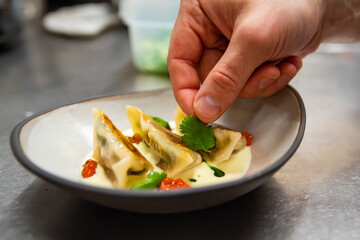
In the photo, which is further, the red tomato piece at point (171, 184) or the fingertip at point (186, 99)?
the fingertip at point (186, 99)

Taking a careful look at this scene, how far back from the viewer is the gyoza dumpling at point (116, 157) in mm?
1019

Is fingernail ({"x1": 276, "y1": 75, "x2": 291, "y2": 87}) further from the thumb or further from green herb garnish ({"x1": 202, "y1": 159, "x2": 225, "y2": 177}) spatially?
green herb garnish ({"x1": 202, "y1": 159, "x2": 225, "y2": 177})

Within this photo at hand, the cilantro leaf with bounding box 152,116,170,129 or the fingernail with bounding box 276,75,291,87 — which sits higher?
the fingernail with bounding box 276,75,291,87

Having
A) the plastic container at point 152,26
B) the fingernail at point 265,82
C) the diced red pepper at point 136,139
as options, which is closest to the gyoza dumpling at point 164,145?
the diced red pepper at point 136,139

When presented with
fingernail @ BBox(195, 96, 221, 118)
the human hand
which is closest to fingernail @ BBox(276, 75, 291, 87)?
the human hand

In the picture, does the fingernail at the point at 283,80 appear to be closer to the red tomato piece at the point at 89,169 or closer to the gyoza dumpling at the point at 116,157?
the gyoza dumpling at the point at 116,157

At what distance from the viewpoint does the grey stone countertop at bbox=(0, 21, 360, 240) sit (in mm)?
979

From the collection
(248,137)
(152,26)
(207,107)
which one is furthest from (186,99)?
(152,26)

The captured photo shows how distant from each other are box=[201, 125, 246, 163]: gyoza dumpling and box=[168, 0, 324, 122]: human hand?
0.25 feet

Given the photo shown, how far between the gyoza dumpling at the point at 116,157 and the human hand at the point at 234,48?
27 centimetres

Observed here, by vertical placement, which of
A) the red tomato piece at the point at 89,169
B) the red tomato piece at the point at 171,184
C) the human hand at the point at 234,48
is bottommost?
the red tomato piece at the point at 89,169

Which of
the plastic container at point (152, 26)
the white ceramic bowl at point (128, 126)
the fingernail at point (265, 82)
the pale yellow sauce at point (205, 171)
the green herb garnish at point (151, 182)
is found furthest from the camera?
the plastic container at point (152, 26)

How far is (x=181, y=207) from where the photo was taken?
0.87 meters

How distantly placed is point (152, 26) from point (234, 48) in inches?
43.2
